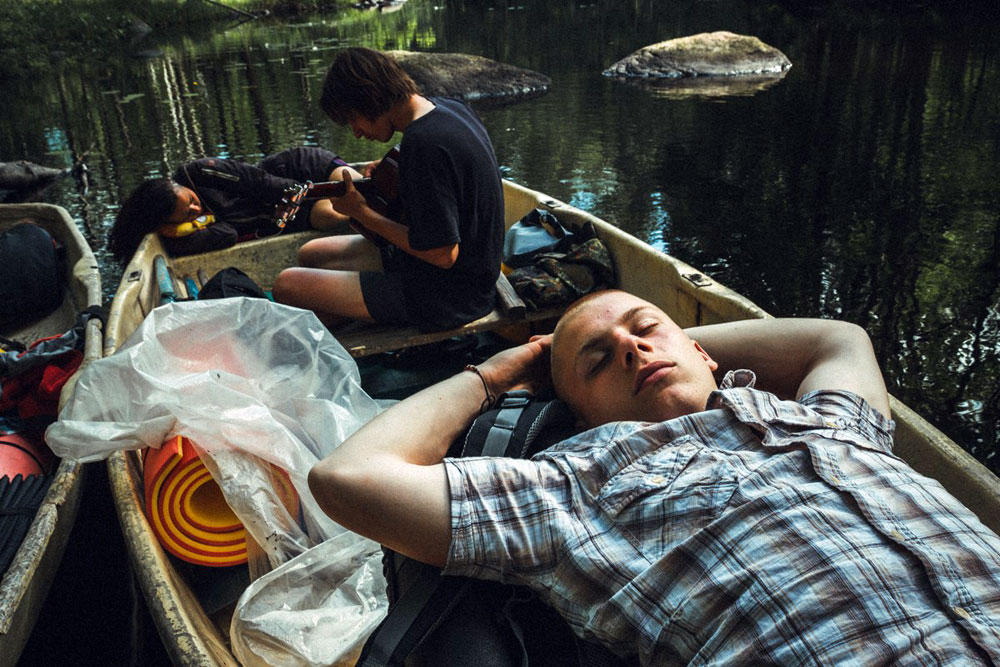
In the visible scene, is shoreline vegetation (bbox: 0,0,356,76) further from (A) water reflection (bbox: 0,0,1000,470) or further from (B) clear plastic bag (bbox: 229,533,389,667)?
(B) clear plastic bag (bbox: 229,533,389,667)

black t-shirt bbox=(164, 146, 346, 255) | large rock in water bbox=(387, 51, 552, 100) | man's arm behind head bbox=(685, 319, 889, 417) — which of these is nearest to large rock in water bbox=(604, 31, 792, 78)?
large rock in water bbox=(387, 51, 552, 100)

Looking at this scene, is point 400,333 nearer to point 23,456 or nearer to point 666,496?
point 23,456

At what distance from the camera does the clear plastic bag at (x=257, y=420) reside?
1932 millimetres

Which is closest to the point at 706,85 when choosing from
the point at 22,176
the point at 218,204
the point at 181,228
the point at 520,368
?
the point at 22,176

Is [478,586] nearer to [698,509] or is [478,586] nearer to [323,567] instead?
[698,509]

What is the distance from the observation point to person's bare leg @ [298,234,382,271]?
405 centimetres

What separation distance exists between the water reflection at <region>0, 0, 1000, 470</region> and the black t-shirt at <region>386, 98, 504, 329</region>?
294 cm

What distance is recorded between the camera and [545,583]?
Result: 1.43 m

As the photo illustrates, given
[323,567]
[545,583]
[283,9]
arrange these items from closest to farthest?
[545,583]
[323,567]
[283,9]

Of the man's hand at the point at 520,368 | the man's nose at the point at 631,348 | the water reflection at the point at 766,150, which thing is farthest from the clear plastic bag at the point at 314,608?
the water reflection at the point at 766,150

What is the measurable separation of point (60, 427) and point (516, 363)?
128cm

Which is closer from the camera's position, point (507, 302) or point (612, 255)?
point (507, 302)

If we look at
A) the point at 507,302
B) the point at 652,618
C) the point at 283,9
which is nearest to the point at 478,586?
the point at 652,618

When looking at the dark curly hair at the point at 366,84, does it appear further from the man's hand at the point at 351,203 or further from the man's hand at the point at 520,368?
the man's hand at the point at 520,368
